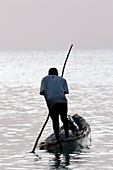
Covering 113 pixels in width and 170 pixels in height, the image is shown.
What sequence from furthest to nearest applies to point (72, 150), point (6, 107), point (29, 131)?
point (6, 107) → point (29, 131) → point (72, 150)

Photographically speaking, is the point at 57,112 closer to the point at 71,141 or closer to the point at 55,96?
the point at 55,96

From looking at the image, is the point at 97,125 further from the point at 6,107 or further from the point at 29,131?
the point at 6,107

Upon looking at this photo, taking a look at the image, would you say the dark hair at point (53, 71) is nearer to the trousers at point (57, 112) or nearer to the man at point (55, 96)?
the man at point (55, 96)


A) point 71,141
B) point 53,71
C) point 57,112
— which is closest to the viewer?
point 71,141

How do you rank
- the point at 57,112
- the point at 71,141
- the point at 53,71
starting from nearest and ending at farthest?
the point at 71,141 → the point at 57,112 → the point at 53,71

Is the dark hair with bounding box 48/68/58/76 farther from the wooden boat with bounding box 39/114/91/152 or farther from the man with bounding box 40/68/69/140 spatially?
the wooden boat with bounding box 39/114/91/152

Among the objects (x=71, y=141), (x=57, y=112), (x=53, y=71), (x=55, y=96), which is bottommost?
(x=71, y=141)

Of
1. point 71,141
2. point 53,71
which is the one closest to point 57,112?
point 71,141

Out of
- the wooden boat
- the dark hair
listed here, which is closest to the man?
the dark hair

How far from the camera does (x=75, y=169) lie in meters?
13.9

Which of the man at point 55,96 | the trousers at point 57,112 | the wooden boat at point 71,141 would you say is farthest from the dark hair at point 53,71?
the wooden boat at point 71,141

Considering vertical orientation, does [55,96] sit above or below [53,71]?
below

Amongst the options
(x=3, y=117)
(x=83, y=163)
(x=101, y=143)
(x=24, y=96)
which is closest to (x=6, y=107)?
(x=3, y=117)

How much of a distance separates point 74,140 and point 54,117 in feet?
2.46
